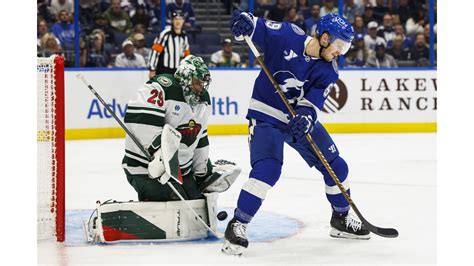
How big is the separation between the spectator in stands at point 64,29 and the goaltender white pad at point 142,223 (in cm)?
525

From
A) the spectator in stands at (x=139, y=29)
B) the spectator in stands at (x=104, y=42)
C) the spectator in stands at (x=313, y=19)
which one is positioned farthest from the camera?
the spectator in stands at (x=313, y=19)

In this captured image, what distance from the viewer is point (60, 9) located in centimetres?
871

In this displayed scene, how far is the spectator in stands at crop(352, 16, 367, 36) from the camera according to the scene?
978 centimetres

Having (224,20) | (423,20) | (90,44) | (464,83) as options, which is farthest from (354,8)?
(464,83)

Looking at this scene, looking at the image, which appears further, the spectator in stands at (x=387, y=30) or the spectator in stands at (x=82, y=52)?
the spectator in stands at (x=387, y=30)

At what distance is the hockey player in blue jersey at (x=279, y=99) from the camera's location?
348cm

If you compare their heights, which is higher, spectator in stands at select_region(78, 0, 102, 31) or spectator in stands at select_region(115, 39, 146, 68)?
spectator in stands at select_region(78, 0, 102, 31)

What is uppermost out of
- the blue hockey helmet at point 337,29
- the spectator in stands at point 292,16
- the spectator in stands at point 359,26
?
the spectator in stands at point 292,16

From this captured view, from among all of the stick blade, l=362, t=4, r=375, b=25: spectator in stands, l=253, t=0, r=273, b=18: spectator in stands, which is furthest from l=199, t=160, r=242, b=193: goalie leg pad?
l=362, t=4, r=375, b=25: spectator in stands

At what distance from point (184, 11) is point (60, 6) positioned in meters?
1.44

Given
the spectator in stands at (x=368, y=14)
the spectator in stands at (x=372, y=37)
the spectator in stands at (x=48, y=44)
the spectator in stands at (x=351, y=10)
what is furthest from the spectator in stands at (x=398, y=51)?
the spectator in stands at (x=48, y=44)

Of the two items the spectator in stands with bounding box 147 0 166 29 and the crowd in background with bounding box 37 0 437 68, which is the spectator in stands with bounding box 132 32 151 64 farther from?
the spectator in stands with bounding box 147 0 166 29

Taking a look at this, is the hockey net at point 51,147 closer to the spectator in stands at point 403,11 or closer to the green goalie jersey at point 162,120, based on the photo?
the green goalie jersey at point 162,120
